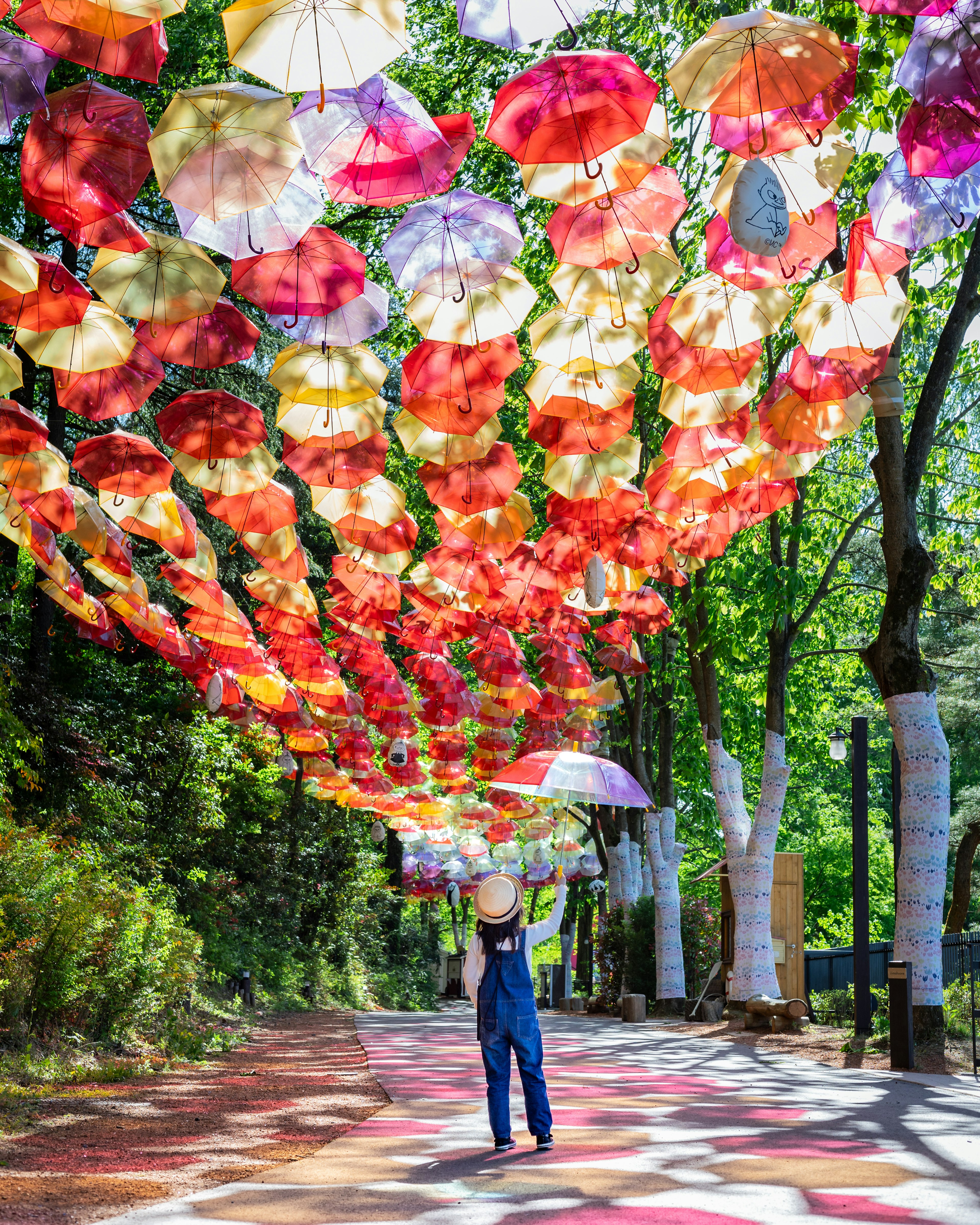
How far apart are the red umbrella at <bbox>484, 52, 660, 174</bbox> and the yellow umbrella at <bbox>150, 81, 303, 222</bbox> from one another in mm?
1037

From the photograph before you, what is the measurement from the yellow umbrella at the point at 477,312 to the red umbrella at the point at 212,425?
1.84m

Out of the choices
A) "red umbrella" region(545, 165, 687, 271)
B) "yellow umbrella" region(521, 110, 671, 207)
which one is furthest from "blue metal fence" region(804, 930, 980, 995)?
"yellow umbrella" region(521, 110, 671, 207)

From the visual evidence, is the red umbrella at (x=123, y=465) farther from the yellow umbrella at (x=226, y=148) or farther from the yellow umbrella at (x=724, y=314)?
the yellow umbrella at (x=724, y=314)

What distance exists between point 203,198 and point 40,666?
1110cm

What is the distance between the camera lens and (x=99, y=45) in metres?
4.93

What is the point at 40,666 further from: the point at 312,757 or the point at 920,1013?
the point at 920,1013

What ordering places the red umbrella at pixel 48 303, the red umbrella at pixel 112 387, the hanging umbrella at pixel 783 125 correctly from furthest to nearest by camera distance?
the red umbrella at pixel 112 387 → the red umbrella at pixel 48 303 → the hanging umbrella at pixel 783 125

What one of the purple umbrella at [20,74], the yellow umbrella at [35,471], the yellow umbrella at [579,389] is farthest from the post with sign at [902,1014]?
the purple umbrella at [20,74]

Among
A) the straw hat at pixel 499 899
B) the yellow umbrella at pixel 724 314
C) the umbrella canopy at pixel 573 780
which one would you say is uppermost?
the yellow umbrella at pixel 724 314

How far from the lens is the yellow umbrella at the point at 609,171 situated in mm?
5379

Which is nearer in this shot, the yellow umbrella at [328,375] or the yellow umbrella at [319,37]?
the yellow umbrella at [319,37]

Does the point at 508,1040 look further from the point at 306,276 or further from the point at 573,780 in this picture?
the point at 306,276

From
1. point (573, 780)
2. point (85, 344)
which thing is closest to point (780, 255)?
point (573, 780)

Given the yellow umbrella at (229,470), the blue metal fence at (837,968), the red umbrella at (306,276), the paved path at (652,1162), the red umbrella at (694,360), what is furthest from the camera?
the blue metal fence at (837,968)
